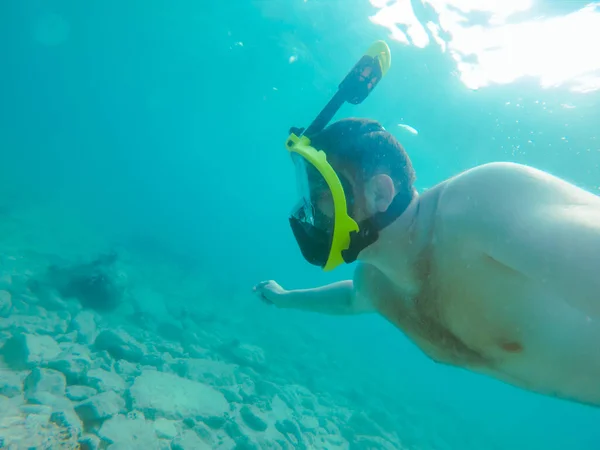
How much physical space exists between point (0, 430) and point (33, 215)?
76.3 feet

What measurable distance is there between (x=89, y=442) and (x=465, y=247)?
4662 millimetres

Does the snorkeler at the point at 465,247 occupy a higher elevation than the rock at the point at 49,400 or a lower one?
higher

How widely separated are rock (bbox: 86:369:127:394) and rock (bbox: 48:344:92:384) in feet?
0.45

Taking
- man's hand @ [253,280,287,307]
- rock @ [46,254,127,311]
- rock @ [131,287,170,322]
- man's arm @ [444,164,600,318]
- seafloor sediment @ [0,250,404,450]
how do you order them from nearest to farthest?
man's arm @ [444,164,600,318] < man's hand @ [253,280,287,307] < seafloor sediment @ [0,250,404,450] < rock @ [46,254,127,311] < rock @ [131,287,170,322]

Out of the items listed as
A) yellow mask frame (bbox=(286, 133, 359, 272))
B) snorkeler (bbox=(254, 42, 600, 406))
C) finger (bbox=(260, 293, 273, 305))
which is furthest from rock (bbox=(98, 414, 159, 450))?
yellow mask frame (bbox=(286, 133, 359, 272))

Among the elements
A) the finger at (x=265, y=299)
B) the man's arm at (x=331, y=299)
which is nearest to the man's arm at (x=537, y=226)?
the man's arm at (x=331, y=299)

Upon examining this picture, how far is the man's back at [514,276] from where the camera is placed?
1.04m

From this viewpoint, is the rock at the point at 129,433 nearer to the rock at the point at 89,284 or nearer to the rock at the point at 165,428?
the rock at the point at 165,428

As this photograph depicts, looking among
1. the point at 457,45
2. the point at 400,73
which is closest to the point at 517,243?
the point at 457,45

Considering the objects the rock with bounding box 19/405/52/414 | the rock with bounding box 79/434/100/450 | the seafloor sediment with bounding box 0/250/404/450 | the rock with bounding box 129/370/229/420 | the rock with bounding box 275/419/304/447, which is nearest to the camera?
the rock with bounding box 79/434/100/450

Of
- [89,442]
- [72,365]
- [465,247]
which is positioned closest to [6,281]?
[72,365]

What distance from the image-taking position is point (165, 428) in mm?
4852

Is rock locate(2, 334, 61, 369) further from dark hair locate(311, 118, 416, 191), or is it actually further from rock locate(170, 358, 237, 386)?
dark hair locate(311, 118, 416, 191)

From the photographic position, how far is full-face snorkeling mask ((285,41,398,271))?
1.68 m
